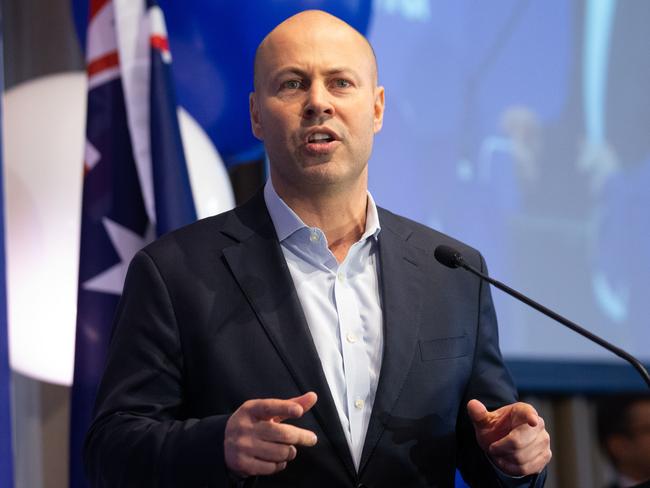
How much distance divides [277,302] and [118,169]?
1.11m

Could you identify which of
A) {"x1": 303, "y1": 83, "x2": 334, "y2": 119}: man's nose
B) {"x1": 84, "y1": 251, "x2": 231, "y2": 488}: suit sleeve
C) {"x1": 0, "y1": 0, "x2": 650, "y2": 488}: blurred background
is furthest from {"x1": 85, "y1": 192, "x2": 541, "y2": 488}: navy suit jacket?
{"x1": 0, "y1": 0, "x2": 650, "y2": 488}: blurred background

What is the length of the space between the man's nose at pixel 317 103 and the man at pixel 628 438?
8.96ft

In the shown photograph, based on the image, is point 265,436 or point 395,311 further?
point 395,311

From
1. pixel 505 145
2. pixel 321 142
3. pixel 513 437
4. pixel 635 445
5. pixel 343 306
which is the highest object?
pixel 505 145

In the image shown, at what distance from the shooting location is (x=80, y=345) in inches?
96.3

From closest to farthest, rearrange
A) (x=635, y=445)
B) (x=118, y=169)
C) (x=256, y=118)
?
(x=256, y=118) < (x=118, y=169) < (x=635, y=445)

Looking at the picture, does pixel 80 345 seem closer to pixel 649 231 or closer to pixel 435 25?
pixel 435 25

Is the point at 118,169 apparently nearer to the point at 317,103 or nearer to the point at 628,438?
the point at 317,103

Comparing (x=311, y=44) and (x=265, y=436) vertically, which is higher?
(x=311, y=44)

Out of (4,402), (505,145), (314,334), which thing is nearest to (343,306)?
(314,334)

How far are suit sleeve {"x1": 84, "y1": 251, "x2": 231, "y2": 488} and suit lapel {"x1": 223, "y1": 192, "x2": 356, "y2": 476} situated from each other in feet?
0.47

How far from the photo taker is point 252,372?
5.11ft

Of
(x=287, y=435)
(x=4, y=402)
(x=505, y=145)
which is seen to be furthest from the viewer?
(x=505, y=145)

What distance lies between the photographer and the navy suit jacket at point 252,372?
1502 mm
